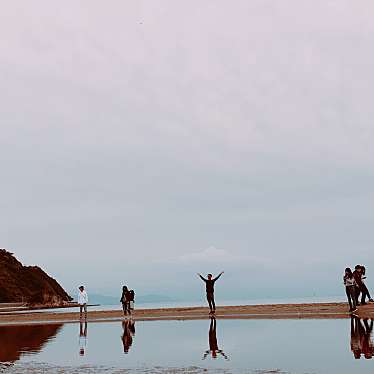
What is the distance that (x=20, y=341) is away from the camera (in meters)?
27.2

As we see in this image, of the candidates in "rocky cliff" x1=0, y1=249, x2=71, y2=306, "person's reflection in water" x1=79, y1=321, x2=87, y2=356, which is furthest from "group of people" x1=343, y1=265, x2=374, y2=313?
"rocky cliff" x1=0, y1=249, x2=71, y2=306

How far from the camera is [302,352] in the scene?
20.1 m

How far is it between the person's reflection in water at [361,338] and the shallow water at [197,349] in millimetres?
72

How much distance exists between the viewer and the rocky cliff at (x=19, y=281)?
111m

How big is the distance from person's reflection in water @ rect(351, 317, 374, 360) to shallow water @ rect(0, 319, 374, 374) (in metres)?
0.07

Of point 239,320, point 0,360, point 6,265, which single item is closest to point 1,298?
point 6,265

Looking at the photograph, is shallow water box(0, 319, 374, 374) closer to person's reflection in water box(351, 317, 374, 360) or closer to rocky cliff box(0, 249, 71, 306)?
person's reflection in water box(351, 317, 374, 360)

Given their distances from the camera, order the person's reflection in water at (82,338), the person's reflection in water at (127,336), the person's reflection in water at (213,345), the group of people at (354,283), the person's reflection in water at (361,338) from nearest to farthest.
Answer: the person's reflection in water at (361,338) → the person's reflection in water at (213,345) → the person's reflection in water at (82,338) → the person's reflection in water at (127,336) → the group of people at (354,283)

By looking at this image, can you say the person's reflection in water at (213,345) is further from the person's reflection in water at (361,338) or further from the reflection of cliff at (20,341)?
the reflection of cliff at (20,341)

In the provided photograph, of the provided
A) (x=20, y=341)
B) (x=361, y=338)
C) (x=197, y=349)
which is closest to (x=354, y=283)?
(x=361, y=338)

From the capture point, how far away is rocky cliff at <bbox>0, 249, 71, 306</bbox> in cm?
11106

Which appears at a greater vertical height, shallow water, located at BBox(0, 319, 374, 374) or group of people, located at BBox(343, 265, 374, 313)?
group of people, located at BBox(343, 265, 374, 313)

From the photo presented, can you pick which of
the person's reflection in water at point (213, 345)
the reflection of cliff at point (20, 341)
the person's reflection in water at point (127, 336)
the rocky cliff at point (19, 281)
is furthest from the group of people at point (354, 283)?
the rocky cliff at point (19, 281)

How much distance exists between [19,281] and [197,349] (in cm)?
10363
